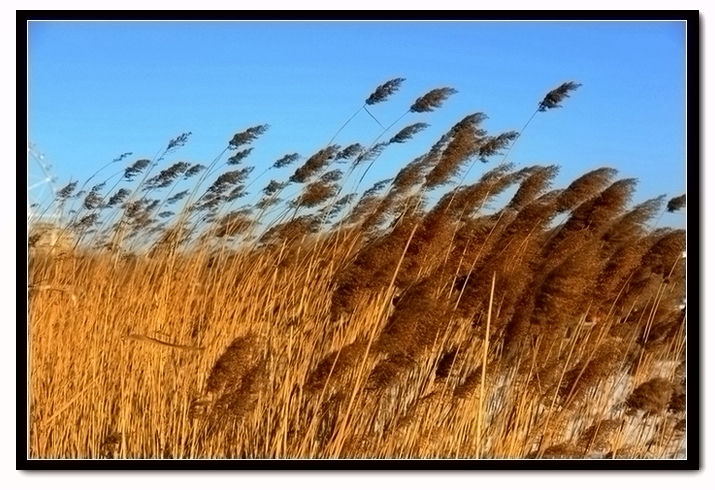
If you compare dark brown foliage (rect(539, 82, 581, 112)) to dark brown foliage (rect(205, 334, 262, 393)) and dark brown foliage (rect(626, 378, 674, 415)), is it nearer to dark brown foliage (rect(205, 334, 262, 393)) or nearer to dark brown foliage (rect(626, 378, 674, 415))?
dark brown foliage (rect(626, 378, 674, 415))

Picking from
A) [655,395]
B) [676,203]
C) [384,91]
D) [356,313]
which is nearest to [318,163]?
[384,91]

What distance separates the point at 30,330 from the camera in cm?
337

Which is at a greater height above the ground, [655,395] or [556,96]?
[556,96]

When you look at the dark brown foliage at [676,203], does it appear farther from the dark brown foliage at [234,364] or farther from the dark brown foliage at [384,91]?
the dark brown foliage at [234,364]

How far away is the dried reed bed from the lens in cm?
339

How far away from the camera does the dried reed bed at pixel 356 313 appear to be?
3387 mm

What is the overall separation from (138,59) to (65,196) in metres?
0.50

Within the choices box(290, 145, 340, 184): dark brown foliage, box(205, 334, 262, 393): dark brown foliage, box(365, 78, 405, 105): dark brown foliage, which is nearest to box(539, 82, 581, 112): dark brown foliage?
box(365, 78, 405, 105): dark brown foliage

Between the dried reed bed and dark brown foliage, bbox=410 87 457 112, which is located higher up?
dark brown foliage, bbox=410 87 457 112

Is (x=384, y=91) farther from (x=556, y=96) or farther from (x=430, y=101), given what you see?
(x=556, y=96)

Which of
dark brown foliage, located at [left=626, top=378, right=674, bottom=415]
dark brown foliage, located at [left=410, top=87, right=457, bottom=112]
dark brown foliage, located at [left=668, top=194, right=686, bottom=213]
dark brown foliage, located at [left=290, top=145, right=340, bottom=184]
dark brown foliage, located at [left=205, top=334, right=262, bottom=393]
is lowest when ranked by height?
dark brown foliage, located at [left=626, top=378, right=674, bottom=415]

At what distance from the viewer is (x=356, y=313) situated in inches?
135

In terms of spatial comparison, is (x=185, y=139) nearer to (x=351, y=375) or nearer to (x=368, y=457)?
(x=351, y=375)

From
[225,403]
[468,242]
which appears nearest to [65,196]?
[225,403]
